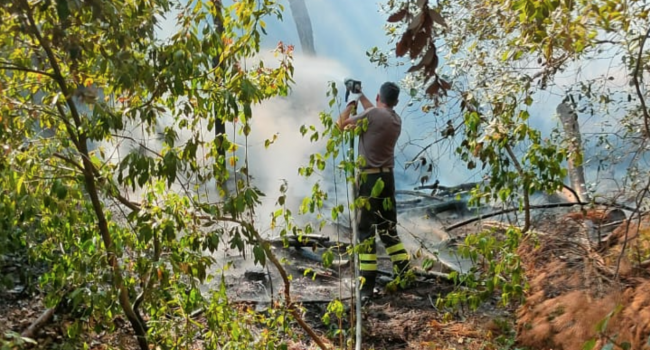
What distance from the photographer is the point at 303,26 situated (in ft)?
28.8

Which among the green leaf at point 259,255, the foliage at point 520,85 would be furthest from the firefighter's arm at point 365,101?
the green leaf at point 259,255

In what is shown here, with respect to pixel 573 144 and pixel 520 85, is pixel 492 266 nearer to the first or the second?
pixel 520 85

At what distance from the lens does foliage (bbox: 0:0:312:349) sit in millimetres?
2445

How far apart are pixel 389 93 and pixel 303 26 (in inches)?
155

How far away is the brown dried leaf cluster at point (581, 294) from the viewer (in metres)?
3.05

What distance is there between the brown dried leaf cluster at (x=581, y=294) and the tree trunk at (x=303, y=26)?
16.8 ft

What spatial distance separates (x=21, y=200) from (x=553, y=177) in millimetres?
2609

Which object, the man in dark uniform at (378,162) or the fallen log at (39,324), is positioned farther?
the man in dark uniform at (378,162)

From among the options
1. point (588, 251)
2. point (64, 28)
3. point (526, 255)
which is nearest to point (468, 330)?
point (526, 255)

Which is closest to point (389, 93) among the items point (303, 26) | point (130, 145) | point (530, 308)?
point (530, 308)

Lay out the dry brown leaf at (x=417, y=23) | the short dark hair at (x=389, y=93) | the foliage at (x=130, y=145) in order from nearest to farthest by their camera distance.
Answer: the dry brown leaf at (x=417, y=23)
the foliage at (x=130, y=145)
the short dark hair at (x=389, y=93)

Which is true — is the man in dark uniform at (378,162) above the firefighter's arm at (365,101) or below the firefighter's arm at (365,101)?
below

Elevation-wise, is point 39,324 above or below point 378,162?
below

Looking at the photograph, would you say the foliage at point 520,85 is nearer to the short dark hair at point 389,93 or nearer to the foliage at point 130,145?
the short dark hair at point 389,93
